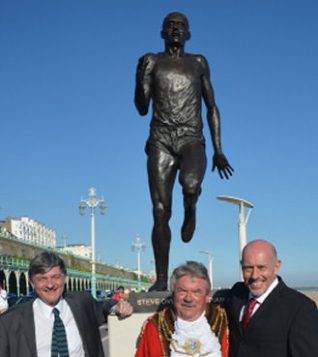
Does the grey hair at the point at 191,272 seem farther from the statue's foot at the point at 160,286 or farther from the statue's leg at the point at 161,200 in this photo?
the statue's leg at the point at 161,200

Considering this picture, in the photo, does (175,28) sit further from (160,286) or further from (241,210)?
→ (241,210)

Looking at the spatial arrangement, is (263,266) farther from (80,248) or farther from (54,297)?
(80,248)

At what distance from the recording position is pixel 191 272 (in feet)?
11.4

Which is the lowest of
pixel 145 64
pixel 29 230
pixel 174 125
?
pixel 174 125

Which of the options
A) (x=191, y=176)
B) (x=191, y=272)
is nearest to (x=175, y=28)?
(x=191, y=176)

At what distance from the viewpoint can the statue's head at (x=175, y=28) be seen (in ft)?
19.2

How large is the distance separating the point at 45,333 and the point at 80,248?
172358 mm

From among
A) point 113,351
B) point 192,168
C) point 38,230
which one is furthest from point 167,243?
point 38,230

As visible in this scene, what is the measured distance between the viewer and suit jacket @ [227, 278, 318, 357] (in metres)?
3.09

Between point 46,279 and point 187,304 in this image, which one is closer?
point 187,304

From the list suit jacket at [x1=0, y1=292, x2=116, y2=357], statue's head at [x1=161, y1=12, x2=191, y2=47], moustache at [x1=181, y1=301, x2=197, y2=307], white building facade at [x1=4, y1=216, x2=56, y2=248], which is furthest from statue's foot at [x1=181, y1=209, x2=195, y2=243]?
white building facade at [x1=4, y1=216, x2=56, y2=248]

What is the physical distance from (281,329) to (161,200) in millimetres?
2472

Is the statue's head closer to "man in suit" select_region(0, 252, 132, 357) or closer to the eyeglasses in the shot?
"man in suit" select_region(0, 252, 132, 357)

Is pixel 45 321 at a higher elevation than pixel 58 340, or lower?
higher
